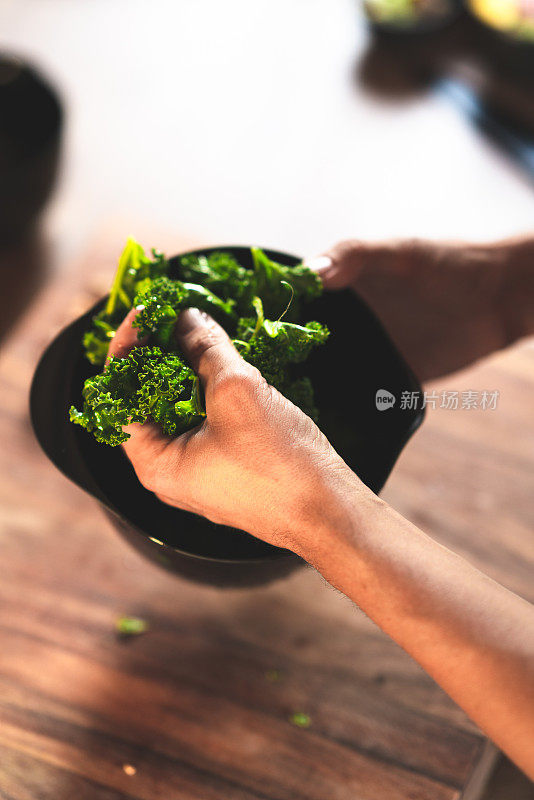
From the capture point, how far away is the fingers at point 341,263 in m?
1.04

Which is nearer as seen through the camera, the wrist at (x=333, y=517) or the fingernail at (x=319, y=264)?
the wrist at (x=333, y=517)

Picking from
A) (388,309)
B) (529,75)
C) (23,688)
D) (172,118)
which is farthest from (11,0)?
(23,688)

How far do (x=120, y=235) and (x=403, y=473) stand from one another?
81cm

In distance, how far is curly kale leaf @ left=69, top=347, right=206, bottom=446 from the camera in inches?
30.7

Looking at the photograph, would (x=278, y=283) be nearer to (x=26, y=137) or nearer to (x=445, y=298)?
(x=445, y=298)

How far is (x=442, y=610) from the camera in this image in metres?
0.71

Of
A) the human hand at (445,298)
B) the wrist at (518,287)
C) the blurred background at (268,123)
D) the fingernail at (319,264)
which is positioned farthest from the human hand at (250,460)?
the blurred background at (268,123)

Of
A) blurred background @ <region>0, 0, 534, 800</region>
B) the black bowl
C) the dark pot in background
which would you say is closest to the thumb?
the black bowl

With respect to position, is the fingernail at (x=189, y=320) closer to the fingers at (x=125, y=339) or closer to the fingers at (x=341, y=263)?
the fingers at (x=125, y=339)

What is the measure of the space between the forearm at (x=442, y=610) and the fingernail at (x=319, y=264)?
1.29ft

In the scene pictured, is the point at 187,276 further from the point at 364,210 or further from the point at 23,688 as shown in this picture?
the point at 364,210

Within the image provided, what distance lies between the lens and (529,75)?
230cm

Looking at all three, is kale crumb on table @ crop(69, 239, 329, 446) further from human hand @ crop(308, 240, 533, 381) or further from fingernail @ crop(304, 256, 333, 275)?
human hand @ crop(308, 240, 533, 381)

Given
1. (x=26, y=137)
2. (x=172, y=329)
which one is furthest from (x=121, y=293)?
(x=26, y=137)
